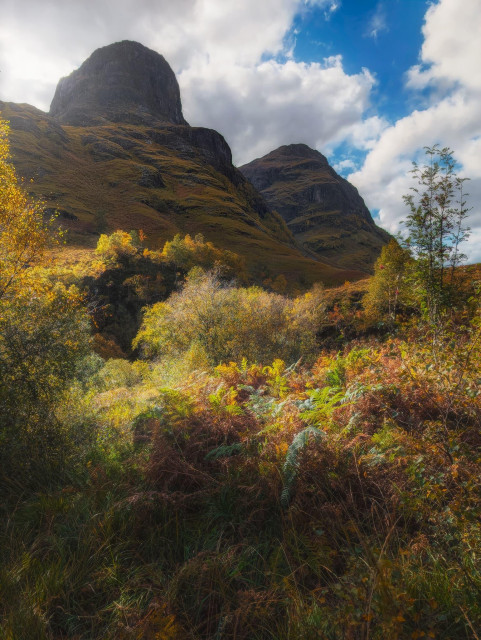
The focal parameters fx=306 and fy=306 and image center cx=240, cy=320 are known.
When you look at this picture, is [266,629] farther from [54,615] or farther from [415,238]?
[415,238]

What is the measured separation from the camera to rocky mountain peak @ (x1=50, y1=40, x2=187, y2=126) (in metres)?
175

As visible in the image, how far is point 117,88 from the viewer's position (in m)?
184

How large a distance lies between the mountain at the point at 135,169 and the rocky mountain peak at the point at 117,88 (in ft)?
2.02

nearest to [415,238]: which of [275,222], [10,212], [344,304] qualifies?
[10,212]

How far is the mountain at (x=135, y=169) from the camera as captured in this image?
84.6 metres

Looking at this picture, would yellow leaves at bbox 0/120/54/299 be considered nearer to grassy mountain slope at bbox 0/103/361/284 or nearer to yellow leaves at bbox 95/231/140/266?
yellow leaves at bbox 95/231/140/266

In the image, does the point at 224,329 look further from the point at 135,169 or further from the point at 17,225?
the point at 135,169

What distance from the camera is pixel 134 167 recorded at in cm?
12081

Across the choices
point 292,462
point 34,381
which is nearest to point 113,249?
point 34,381

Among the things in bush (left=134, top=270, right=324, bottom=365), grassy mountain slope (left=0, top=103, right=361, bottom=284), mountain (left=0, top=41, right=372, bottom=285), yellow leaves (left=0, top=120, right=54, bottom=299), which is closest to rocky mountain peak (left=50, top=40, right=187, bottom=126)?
mountain (left=0, top=41, right=372, bottom=285)

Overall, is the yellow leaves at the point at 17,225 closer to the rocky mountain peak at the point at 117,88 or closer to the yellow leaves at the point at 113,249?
the yellow leaves at the point at 113,249

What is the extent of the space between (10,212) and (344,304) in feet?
113

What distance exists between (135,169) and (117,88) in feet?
352

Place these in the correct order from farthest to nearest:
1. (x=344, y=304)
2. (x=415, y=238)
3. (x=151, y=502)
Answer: (x=344, y=304)
(x=415, y=238)
(x=151, y=502)
